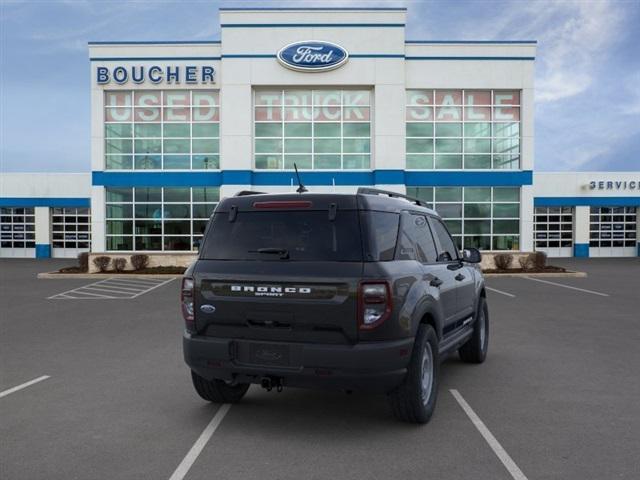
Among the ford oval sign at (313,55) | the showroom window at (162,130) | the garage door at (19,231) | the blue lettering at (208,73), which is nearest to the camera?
the ford oval sign at (313,55)

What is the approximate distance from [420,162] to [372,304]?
2091 cm

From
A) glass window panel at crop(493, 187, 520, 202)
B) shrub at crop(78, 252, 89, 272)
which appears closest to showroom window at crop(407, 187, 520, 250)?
glass window panel at crop(493, 187, 520, 202)

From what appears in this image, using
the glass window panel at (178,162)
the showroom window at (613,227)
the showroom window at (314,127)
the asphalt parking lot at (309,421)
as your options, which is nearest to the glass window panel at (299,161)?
the showroom window at (314,127)

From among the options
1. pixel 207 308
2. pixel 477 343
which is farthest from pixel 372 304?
pixel 477 343

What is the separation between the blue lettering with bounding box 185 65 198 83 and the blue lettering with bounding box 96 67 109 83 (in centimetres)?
360

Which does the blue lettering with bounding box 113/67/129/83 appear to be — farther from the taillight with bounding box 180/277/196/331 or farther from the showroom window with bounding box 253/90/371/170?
the taillight with bounding box 180/277/196/331

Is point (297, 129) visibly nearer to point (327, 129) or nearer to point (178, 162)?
point (327, 129)

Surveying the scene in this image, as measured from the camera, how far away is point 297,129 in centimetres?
2388

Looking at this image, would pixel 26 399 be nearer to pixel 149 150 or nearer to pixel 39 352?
pixel 39 352

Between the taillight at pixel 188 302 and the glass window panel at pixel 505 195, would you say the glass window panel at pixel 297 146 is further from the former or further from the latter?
the taillight at pixel 188 302

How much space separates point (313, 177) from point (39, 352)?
16902 mm

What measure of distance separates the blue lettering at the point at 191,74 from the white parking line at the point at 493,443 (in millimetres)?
21178

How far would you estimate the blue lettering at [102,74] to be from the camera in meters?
23.8

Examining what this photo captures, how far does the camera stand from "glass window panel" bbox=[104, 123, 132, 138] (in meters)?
24.2
